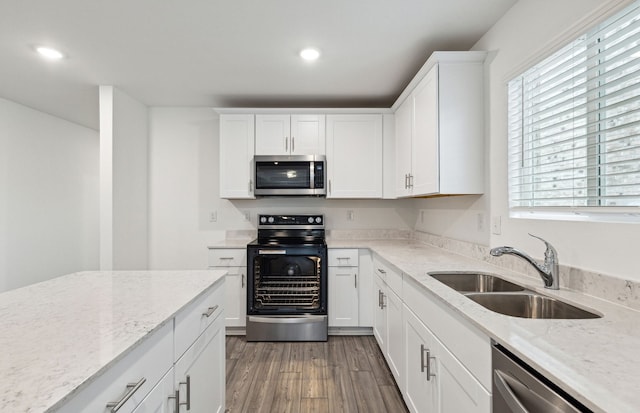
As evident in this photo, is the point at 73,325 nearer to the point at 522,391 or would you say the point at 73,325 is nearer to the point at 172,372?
the point at 172,372

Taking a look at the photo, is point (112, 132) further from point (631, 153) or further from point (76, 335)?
point (631, 153)

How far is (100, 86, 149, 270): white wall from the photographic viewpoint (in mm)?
2916

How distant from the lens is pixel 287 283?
116 inches

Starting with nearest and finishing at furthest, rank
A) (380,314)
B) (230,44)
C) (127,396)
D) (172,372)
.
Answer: (127,396) → (172,372) → (230,44) → (380,314)

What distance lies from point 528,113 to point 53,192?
5.08 meters

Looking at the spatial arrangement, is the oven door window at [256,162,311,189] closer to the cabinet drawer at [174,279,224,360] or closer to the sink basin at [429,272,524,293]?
the cabinet drawer at [174,279,224,360]

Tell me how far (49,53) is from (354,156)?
2.66 meters

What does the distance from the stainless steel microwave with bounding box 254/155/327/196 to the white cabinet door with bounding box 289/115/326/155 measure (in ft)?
0.38

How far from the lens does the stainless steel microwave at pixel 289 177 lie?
10.2 ft

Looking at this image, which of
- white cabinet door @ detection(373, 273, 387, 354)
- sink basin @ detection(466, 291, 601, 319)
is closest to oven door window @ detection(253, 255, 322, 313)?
white cabinet door @ detection(373, 273, 387, 354)

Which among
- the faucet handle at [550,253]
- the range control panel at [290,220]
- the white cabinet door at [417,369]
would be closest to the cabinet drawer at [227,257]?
the range control panel at [290,220]

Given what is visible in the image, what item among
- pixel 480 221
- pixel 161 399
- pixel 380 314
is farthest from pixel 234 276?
pixel 480 221

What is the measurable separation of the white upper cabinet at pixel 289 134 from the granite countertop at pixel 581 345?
2.13 meters

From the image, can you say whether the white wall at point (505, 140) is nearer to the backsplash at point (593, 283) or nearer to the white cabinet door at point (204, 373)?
the backsplash at point (593, 283)
